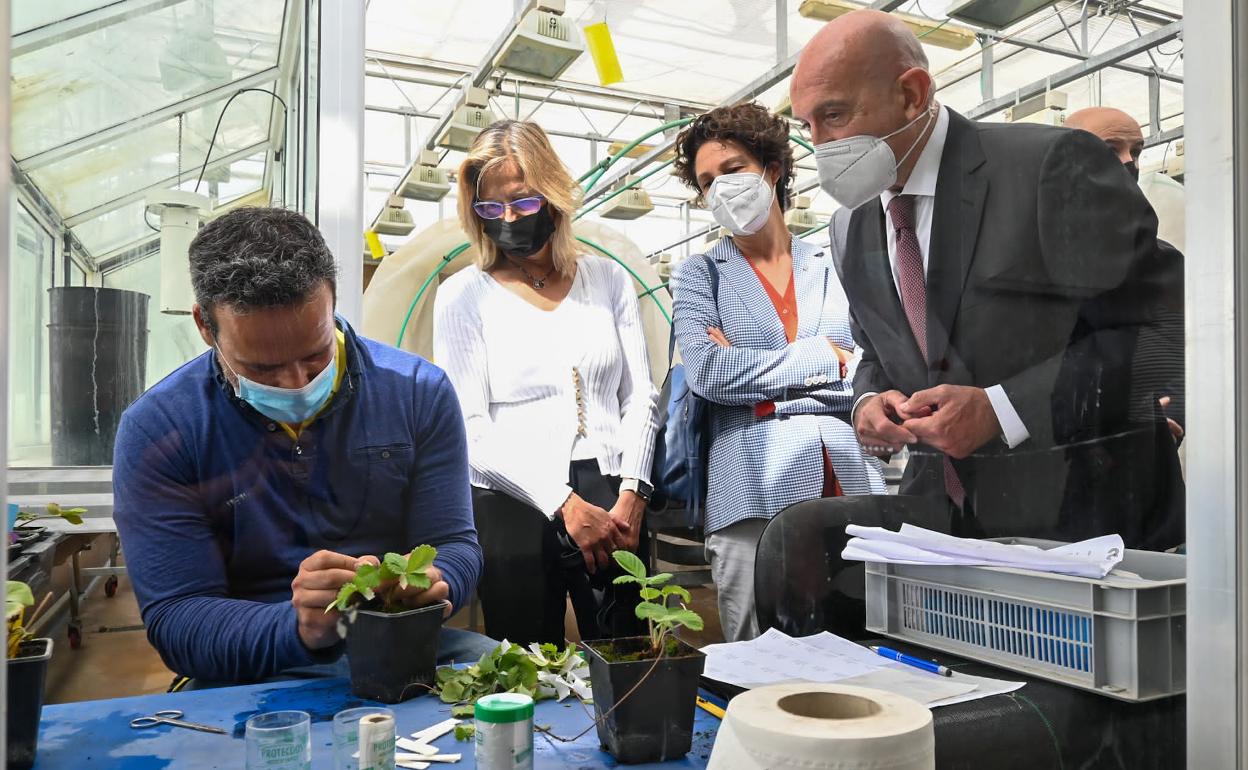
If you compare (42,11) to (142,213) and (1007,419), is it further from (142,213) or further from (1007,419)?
(1007,419)

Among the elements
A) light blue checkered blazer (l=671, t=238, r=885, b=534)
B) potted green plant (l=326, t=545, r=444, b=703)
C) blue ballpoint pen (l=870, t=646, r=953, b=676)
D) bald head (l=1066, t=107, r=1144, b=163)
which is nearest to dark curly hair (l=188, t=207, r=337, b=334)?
potted green plant (l=326, t=545, r=444, b=703)

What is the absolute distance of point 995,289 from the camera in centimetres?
102

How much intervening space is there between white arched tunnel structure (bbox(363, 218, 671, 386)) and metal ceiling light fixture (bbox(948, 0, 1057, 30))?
0.65m

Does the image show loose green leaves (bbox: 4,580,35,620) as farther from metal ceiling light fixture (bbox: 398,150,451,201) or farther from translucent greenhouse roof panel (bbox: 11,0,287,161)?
metal ceiling light fixture (bbox: 398,150,451,201)

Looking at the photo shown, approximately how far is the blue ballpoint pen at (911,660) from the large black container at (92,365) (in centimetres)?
92

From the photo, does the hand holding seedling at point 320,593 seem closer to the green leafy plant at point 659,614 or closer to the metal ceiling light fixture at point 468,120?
the green leafy plant at point 659,614

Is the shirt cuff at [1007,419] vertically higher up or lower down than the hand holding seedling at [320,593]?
higher up

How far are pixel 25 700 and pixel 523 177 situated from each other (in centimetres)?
99

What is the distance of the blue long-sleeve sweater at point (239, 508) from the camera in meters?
1.05

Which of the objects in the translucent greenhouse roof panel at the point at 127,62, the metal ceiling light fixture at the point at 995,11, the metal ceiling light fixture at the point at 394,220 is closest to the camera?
the translucent greenhouse roof panel at the point at 127,62

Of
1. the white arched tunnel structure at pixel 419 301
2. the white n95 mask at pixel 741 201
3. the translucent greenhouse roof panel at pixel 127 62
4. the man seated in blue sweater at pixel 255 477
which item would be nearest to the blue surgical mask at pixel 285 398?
the man seated in blue sweater at pixel 255 477

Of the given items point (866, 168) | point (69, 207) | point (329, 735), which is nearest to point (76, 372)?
point (69, 207)

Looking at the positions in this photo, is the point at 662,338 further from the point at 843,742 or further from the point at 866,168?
the point at 843,742

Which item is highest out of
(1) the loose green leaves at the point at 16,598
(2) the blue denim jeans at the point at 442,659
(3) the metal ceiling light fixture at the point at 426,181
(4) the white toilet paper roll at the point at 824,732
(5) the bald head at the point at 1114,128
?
(3) the metal ceiling light fixture at the point at 426,181
